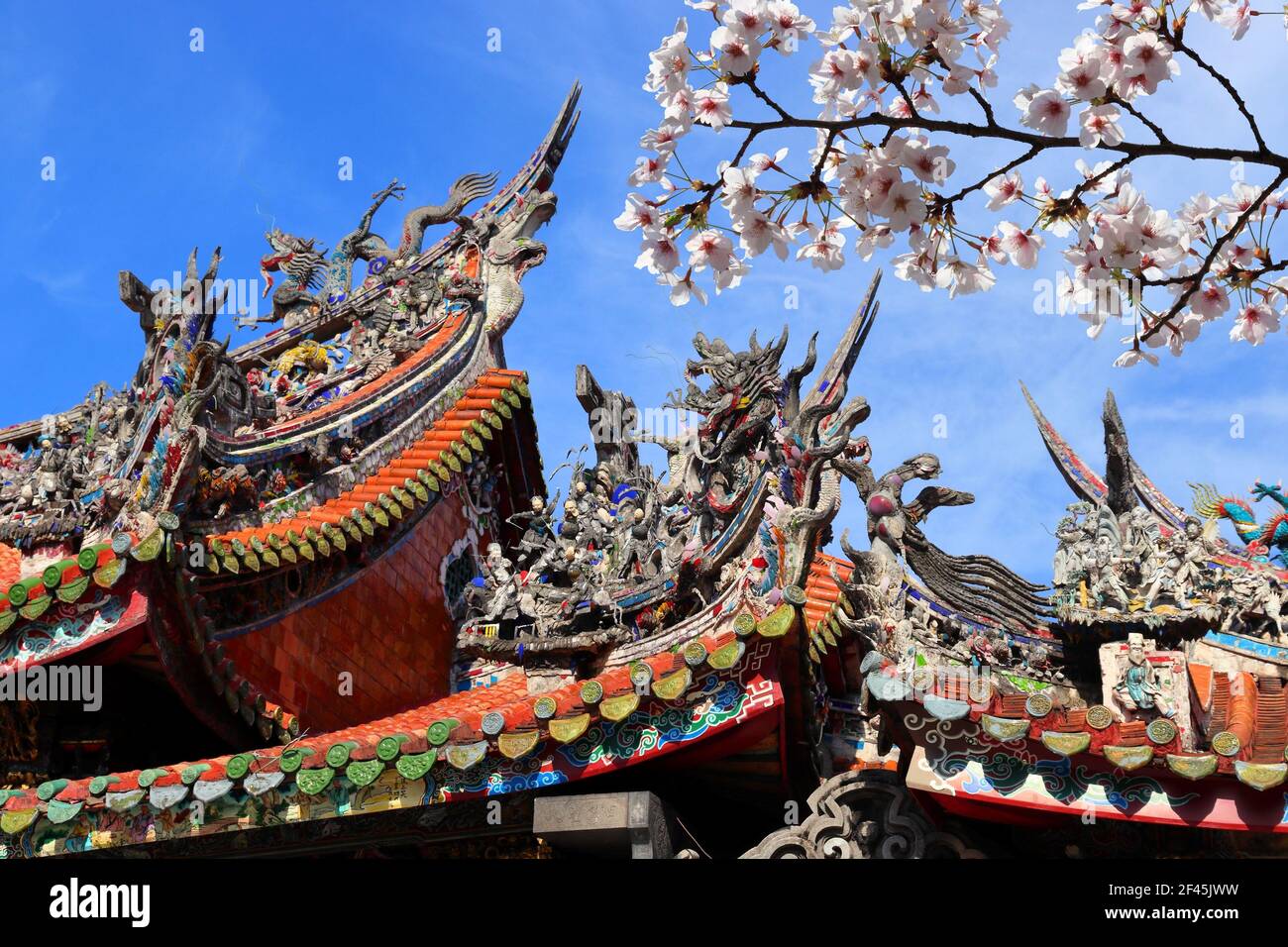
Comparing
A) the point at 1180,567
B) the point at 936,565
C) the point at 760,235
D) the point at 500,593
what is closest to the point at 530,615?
the point at 500,593

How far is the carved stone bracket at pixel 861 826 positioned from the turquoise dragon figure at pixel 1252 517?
800 cm

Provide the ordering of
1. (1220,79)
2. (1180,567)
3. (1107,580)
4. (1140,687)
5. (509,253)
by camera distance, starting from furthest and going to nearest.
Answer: (509,253) < (1180,567) < (1107,580) < (1140,687) < (1220,79)

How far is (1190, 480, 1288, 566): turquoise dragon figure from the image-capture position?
14.5m

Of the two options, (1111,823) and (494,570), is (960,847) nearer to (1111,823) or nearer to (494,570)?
(1111,823)

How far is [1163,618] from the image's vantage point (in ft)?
39.2

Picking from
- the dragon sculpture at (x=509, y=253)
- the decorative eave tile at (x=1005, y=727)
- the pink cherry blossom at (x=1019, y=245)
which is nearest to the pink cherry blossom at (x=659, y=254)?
the pink cherry blossom at (x=1019, y=245)

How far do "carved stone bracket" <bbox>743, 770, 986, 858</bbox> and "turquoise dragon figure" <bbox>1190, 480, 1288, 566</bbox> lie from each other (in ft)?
26.2

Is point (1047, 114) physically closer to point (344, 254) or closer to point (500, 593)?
point (500, 593)

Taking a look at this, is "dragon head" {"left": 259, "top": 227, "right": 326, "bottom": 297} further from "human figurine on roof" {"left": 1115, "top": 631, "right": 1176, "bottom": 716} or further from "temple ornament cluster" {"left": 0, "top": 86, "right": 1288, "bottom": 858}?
"human figurine on roof" {"left": 1115, "top": 631, "right": 1176, "bottom": 716}

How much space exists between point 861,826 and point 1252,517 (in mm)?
8869

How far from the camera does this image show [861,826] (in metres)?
7.41

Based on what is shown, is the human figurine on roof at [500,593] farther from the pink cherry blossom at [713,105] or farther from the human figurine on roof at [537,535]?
the pink cherry blossom at [713,105]
